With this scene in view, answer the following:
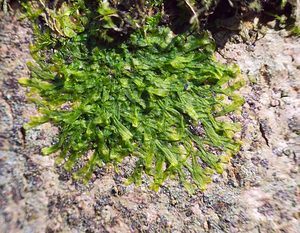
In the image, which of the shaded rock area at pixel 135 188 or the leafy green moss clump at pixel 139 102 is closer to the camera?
the shaded rock area at pixel 135 188

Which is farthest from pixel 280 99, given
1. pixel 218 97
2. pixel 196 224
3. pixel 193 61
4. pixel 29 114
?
pixel 29 114

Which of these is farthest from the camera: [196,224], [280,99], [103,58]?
[280,99]

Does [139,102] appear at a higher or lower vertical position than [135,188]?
higher

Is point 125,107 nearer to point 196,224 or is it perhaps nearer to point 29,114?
point 29,114
